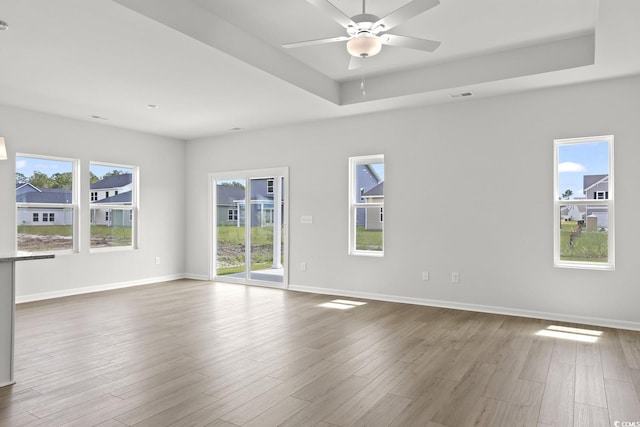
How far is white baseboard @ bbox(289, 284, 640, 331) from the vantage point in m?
4.61

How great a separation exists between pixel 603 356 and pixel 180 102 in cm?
557

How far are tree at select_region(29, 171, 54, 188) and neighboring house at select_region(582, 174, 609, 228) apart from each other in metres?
7.51

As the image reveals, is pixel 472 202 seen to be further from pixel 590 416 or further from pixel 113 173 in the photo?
pixel 113 173

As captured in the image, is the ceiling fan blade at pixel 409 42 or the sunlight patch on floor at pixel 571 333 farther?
the sunlight patch on floor at pixel 571 333

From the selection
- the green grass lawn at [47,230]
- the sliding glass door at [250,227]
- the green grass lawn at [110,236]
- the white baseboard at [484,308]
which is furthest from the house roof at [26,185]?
the white baseboard at [484,308]

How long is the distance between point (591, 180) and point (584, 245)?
2.58 ft

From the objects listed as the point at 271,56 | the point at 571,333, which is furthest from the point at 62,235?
the point at 571,333

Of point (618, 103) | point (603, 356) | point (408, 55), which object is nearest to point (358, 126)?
point (408, 55)

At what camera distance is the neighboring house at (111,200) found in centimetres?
686

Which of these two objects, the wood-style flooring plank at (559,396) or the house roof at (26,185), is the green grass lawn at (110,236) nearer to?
the house roof at (26,185)

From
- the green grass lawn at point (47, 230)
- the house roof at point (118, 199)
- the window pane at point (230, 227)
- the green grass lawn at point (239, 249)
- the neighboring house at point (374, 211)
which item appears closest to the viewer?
the green grass lawn at point (47, 230)

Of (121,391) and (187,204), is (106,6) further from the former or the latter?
(187,204)

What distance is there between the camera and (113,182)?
7.12 metres

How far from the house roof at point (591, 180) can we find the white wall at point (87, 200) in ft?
22.6
